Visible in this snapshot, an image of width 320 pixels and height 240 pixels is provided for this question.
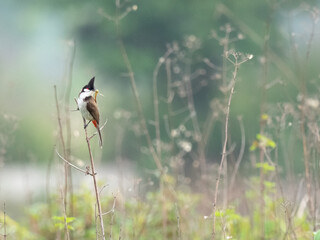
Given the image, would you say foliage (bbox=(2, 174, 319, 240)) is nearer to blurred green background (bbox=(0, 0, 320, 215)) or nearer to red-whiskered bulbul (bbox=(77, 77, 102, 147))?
red-whiskered bulbul (bbox=(77, 77, 102, 147))

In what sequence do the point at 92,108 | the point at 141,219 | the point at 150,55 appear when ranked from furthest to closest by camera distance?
the point at 150,55 → the point at 141,219 → the point at 92,108

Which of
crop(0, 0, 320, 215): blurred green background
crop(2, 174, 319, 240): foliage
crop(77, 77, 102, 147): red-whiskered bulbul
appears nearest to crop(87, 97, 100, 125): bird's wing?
crop(77, 77, 102, 147): red-whiskered bulbul

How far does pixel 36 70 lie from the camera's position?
103 feet

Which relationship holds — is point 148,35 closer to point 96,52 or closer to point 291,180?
point 96,52

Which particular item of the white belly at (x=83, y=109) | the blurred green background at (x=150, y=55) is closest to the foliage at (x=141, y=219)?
the white belly at (x=83, y=109)

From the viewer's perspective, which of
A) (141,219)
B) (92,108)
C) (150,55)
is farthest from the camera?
(150,55)

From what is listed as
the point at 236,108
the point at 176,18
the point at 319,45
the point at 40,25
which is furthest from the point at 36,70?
the point at 319,45

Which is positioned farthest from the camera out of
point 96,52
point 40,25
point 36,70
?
point 36,70

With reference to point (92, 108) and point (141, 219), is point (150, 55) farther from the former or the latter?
point (92, 108)

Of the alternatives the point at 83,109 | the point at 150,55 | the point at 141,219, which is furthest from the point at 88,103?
the point at 150,55

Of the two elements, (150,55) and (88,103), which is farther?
(150,55)

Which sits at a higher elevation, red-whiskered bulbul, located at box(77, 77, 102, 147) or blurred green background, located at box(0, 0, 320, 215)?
blurred green background, located at box(0, 0, 320, 215)

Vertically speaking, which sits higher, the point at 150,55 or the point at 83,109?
the point at 150,55

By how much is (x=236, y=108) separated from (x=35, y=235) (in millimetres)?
16134
